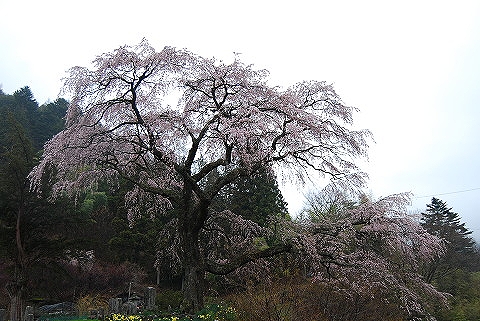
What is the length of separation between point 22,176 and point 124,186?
9.55 meters

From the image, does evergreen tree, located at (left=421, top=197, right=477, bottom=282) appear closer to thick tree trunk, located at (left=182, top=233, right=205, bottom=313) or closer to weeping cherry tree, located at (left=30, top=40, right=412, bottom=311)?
weeping cherry tree, located at (left=30, top=40, right=412, bottom=311)

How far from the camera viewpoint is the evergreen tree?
18669mm

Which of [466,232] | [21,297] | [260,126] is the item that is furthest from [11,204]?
[466,232]

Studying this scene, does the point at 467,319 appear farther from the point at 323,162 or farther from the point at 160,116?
the point at 160,116

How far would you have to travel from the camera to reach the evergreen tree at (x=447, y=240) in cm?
1867

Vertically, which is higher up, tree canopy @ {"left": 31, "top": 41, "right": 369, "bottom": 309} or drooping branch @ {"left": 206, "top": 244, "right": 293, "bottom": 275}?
tree canopy @ {"left": 31, "top": 41, "right": 369, "bottom": 309}

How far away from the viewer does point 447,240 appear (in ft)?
57.1

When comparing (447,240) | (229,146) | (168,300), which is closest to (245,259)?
(229,146)

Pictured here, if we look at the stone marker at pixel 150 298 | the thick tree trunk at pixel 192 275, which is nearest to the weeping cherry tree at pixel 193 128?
the thick tree trunk at pixel 192 275

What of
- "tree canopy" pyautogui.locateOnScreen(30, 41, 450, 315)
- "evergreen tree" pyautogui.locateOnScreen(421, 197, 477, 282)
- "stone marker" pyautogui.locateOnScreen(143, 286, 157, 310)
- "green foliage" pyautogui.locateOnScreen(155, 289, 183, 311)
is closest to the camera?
"tree canopy" pyautogui.locateOnScreen(30, 41, 450, 315)

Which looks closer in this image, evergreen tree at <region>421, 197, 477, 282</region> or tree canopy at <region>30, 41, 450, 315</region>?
tree canopy at <region>30, 41, 450, 315</region>

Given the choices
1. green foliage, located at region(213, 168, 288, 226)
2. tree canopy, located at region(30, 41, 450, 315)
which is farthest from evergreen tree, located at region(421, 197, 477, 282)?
green foliage, located at region(213, 168, 288, 226)

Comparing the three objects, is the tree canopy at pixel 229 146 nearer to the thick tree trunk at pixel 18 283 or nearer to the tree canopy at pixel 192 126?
the tree canopy at pixel 192 126

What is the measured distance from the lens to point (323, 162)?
32.6 feet
